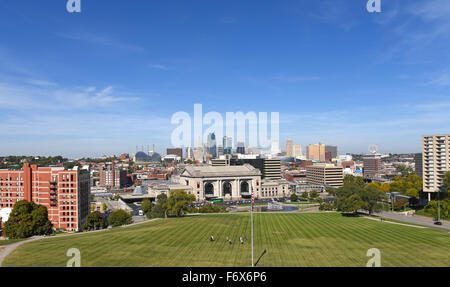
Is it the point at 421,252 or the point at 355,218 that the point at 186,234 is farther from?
the point at 355,218

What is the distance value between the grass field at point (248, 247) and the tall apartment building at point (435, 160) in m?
41.7

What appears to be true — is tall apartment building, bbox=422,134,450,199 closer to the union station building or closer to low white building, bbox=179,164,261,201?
the union station building

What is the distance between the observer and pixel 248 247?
41.9 metres

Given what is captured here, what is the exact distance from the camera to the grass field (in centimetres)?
3588

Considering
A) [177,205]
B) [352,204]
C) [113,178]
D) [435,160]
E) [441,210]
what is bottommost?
[113,178]

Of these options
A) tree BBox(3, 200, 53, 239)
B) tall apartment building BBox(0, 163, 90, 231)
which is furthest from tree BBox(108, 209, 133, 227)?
tree BBox(3, 200, 53, 239)

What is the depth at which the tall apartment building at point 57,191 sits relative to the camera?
76375 mm

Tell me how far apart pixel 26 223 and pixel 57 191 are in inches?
617

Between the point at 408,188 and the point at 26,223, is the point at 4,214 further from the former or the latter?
the point at 408,188

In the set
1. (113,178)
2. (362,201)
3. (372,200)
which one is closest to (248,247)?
(362,201)

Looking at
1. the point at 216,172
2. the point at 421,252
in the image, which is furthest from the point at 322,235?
the point at 216,172

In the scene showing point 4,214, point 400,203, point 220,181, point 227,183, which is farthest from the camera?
point 227,183

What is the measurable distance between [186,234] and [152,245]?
9.73 metres
